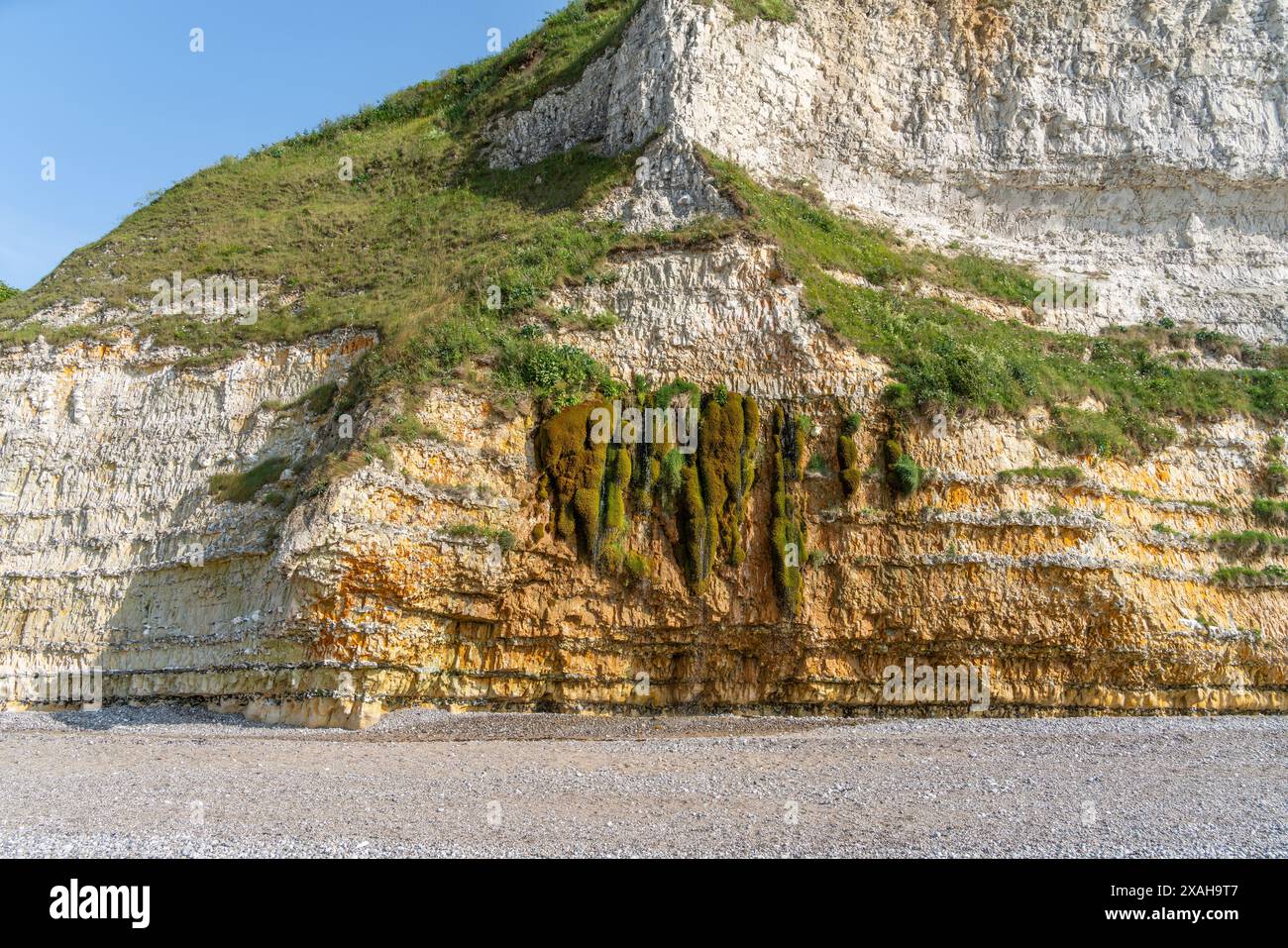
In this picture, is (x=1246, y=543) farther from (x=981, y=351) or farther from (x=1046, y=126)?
(x=1046, y=126)

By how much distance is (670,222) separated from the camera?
82.3 ft

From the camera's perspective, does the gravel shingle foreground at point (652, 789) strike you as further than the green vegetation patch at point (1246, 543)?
No

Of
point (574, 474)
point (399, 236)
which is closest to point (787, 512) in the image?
point (574, 474)

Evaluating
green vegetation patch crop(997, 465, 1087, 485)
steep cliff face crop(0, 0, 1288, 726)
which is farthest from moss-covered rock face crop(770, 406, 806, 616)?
green vegetation patch crop(997, 465, 1087, 485)

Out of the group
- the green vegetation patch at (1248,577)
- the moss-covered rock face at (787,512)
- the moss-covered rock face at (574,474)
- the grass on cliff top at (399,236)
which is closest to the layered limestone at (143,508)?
the grass on cliff top at (399,236)

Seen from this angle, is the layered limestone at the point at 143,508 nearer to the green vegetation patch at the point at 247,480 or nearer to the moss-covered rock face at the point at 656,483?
the green vegetation patch at the point at 247,480

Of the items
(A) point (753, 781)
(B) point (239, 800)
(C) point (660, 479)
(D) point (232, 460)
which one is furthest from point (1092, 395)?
(D) point (232, 460)

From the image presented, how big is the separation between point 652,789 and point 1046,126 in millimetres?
28799

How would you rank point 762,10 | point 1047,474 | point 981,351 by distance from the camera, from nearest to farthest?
1. point 1047,474
2. point 981,351
3. point 762,10

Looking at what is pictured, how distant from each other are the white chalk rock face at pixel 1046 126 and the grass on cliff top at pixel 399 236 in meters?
4.90

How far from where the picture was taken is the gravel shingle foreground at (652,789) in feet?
32.6

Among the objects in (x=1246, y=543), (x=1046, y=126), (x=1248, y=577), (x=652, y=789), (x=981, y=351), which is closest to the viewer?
(x=652, y=789)

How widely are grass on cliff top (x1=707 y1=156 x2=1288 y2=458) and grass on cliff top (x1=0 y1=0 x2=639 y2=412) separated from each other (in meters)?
5.64

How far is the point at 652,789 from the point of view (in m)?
12.7
